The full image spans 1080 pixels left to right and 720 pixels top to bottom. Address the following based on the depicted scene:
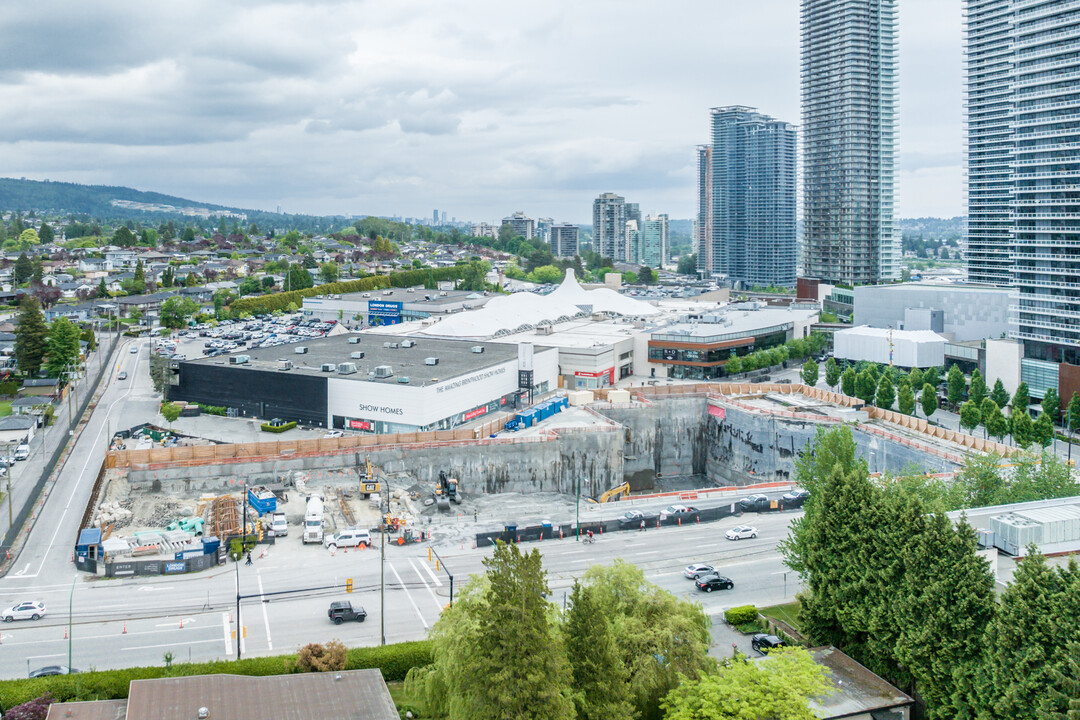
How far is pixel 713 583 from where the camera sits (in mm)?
49188

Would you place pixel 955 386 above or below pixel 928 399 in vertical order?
above

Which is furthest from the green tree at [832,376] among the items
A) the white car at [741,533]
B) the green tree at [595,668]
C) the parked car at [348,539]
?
the green tree at [595,668]

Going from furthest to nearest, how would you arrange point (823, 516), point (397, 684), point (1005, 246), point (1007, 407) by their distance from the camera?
point (1005, 246) → point (1007, 407) → point (823, 516) → point (397, 684)

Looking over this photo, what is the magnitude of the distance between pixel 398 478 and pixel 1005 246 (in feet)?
395

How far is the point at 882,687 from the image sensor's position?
36.8 metres

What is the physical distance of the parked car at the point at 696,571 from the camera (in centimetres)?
5053

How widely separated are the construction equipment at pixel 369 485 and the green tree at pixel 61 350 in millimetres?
55220

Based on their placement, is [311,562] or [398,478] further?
[398,478]

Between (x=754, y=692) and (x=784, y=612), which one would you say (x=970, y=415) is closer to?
(x=784, y=612)

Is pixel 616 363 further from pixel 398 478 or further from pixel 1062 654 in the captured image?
pixel 1062 654

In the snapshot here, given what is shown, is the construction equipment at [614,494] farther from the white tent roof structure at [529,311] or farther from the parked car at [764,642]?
the white tent roof structure at [529,311]

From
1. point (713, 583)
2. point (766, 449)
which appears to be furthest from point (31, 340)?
point (713, 583)

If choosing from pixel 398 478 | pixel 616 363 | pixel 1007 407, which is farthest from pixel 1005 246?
pixel 398 478

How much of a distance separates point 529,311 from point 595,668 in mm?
106712
